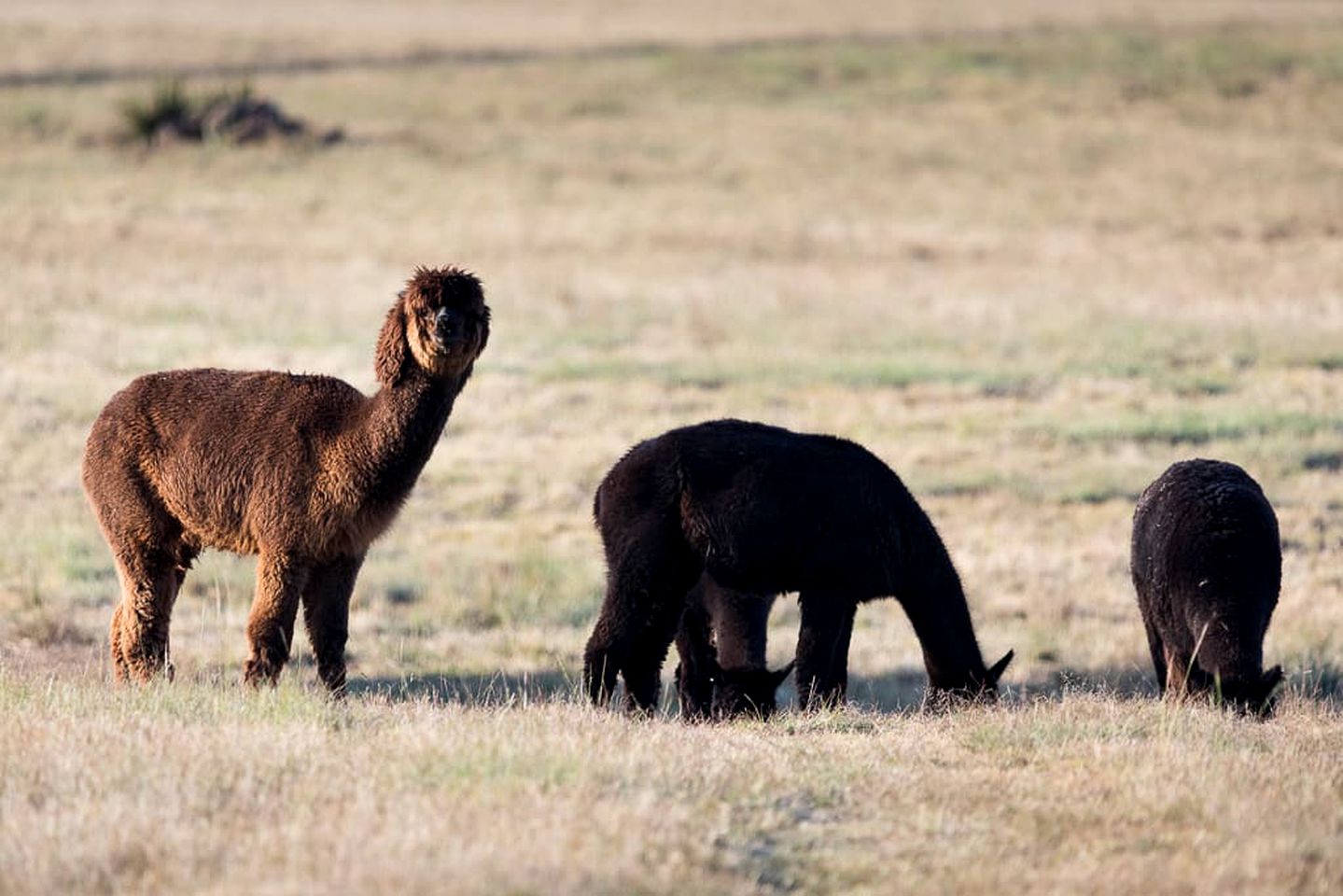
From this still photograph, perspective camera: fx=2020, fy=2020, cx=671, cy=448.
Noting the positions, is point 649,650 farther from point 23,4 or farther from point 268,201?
point 23,4

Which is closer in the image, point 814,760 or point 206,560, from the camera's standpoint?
point 814,760

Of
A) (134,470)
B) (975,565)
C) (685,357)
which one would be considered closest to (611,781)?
(134,470)

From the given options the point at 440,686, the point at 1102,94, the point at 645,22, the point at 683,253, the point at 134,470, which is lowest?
the point at 440,686

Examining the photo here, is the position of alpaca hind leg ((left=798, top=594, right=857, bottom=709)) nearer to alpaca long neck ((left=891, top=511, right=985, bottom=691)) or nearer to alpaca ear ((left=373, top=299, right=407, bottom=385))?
alpaca long neck ((left=891, top=511, right=985, bottom=691))

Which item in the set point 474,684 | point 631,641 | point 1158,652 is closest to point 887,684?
point 1158,652

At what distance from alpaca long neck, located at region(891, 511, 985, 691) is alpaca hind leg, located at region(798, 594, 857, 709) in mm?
344

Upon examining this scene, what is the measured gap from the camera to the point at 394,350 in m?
9.18

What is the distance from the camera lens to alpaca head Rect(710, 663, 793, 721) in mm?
9508

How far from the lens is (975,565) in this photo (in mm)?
15055

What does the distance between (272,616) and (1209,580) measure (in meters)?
4.39

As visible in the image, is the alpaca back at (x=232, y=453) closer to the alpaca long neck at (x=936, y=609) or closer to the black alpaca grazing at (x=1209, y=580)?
the alpaca long neck at (x=936, y=609)

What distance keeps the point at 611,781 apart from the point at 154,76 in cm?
4321

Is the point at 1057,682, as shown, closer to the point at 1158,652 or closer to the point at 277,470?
the point at 1158,652

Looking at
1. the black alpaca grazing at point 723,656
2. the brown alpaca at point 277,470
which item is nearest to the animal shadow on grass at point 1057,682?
the black alpaca grazing at point 723,656
